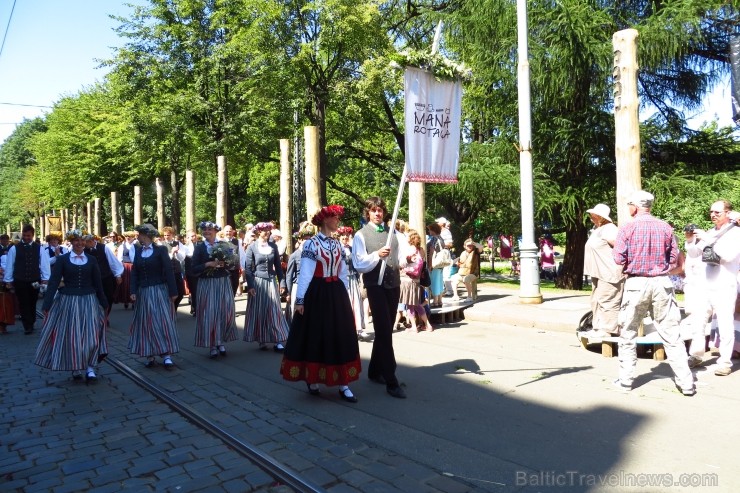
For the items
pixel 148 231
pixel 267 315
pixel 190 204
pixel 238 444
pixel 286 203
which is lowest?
pixel 238 444

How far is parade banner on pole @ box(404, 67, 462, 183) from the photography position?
6.36 metres

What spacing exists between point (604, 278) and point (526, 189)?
4.77 metres

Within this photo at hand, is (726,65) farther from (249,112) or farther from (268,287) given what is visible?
(249,112)

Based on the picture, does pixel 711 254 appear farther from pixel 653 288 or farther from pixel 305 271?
pixel 305 271

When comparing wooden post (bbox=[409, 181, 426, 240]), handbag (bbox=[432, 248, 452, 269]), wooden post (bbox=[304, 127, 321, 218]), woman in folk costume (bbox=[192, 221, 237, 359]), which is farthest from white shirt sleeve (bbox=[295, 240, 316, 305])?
wooden post (bbox=[304, 127, 321, 218])

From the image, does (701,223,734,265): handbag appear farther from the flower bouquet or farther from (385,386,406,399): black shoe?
the flower bouquet

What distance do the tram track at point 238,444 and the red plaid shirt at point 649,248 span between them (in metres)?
3.85

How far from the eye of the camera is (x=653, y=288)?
566cm

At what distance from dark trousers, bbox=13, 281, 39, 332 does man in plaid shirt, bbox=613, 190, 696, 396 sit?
11207 mm

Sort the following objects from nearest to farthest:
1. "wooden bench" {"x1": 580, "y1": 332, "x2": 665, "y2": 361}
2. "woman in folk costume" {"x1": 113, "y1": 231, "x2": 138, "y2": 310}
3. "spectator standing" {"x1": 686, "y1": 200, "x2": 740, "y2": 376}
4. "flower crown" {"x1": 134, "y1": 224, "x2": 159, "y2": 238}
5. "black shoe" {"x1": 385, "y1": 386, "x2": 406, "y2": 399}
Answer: "black shoe" {"x1": 385, "y1": 386, "x2": 406, "y2": 399}
"spectator standing" {"x1": 686, "y1": 200, "x2": 740, "y2": 376}
"wooden bench" {"x1": 580, "y1": 332, "x2": 665, "y2": 361}
"flower crown" {"x1": 134, "y1": 224, "x2": 159, "y2": 238}
"woman in folk costume" {"x1": 113, "y1": 231, "x2": 138, "y2": 310}

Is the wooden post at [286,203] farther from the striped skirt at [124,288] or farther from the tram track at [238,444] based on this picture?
the tram track at [238,444]

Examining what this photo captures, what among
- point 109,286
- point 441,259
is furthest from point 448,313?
point 109,286

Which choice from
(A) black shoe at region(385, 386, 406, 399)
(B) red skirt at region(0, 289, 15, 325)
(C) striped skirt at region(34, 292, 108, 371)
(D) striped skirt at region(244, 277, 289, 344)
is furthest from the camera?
(B) red skirt at region(0, 289, 15, 325)

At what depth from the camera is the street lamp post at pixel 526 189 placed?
12.1m
